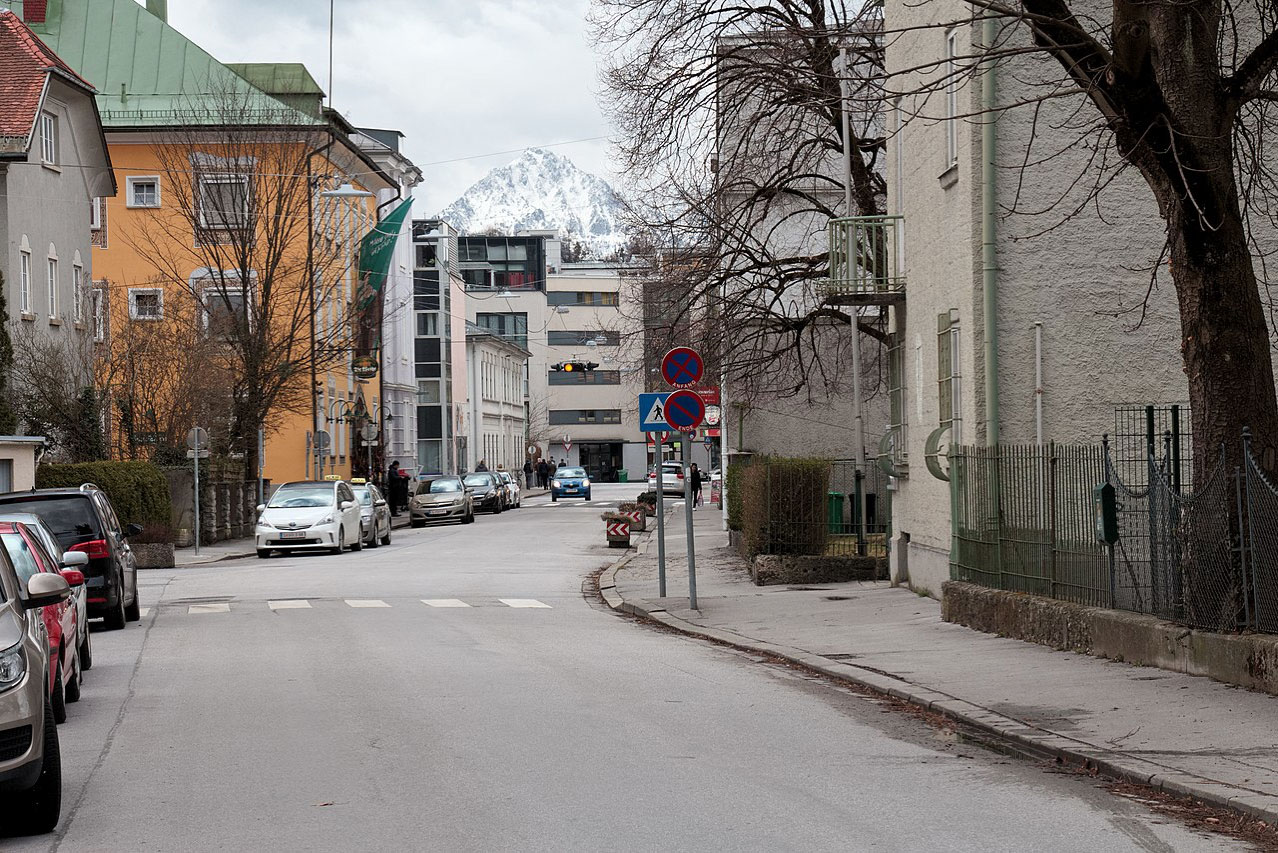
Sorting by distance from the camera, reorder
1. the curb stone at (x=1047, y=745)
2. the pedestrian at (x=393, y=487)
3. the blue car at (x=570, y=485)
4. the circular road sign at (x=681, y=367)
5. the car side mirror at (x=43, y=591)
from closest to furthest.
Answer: the curb stone at (x=1047, y=745) → the car side mirror at (x=43, y=591) → the circular road sign at (x=681, y=367) → the pedestrian at (x=393, y=487) → the blue car at (x=570, y=485)

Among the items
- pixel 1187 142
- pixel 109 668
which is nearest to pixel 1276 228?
pixel 1187 142

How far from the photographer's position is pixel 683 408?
67.5 ft

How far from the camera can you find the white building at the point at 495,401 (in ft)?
319

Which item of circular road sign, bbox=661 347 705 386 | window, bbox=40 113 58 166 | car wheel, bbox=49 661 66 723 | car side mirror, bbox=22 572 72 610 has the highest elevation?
window, bbox=40 113 58 166

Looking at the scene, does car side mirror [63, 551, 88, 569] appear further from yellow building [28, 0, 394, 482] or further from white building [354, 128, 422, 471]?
white building [354, 128, 422, 471]

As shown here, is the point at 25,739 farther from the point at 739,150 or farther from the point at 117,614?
the point at 739,150

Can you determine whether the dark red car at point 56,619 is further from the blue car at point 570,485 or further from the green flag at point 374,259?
the blue car at point 570,485

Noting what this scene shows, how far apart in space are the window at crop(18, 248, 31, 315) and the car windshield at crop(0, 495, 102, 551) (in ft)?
67.7

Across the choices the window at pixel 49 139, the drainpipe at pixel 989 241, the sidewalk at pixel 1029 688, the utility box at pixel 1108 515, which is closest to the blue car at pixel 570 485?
the window at pixel 49 139

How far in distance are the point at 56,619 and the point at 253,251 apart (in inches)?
1279

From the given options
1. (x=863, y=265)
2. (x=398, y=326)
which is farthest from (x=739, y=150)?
(x=398, y=326)

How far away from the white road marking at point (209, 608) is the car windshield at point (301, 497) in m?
13.3

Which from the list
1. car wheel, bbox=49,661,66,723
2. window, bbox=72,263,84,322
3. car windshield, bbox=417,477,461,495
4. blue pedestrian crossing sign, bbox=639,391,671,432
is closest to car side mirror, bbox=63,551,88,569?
car wheel, bbox=49,661,66,723

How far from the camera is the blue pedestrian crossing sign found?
21141 mm
